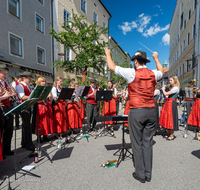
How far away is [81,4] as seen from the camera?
1825 cm

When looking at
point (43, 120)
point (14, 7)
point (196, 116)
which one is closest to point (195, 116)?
point (196, 116)

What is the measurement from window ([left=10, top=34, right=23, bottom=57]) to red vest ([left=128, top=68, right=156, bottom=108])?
11.0 meters

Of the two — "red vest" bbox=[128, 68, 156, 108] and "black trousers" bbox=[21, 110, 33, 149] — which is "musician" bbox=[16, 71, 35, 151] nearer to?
"black trousers" bbox=[21, 110, 33, 149]

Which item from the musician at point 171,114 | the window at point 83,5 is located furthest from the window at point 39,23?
the musician at point 171,114

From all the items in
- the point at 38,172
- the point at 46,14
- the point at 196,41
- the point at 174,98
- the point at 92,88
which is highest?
the point at 46,14

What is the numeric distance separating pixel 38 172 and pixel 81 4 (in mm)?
20060

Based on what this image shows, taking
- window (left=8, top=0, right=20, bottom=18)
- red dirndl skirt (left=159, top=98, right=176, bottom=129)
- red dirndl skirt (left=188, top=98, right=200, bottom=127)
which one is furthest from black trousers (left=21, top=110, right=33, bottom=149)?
window (left=8, top=0, right=20, bottom=18)

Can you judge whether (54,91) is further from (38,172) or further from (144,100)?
(144,100)

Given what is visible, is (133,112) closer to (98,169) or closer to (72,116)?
(98,169)

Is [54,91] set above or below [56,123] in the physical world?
above

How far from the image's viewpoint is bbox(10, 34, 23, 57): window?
1050 centimetres

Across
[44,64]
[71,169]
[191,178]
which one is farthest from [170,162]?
[44,64]

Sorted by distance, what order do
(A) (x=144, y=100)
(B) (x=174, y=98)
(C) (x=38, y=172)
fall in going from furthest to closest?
(B) (x=174, y=98)
(C) (x=38, y=172)
(A) (x=144, y=100)

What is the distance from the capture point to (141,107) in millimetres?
2428
